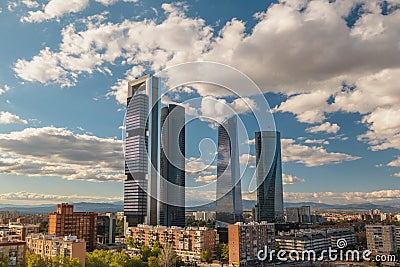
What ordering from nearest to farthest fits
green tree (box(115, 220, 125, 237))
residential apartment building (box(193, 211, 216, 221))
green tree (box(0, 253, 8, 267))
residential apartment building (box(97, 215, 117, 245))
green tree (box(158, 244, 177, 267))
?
A: green tree (box(0, 253, 8, 267))
green tree (box(158, 244, 177, 267))
residential apartment building (box(97, 215, 117, 245))
green tree (box(115, 220, 125, 237))
residential apartment building (box(193, 211, 216, 221))

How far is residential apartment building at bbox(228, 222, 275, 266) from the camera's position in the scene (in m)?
11.3

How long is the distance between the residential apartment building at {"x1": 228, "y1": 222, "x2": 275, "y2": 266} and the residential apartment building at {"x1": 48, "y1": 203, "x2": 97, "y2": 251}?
452 centimetres

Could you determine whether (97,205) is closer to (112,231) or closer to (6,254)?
(112,231)

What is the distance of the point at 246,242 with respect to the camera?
11688mm

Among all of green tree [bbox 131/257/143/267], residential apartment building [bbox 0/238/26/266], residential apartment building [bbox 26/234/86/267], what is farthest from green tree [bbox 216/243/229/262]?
residential apartment building [bbox 0/238/26/266]

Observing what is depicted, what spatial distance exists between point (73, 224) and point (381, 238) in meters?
10.5

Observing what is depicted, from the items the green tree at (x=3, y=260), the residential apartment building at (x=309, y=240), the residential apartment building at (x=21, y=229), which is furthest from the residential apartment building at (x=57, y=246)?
the residential apartment building at (x=309, y=240)

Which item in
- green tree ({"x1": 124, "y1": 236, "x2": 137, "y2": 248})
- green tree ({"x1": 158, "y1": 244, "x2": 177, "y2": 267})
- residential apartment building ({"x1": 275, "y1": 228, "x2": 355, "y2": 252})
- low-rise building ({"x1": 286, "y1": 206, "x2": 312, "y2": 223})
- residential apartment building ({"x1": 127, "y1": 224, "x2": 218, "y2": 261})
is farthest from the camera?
low-rise building ({"x1": 286, "y1": 206, "x2": 312, "y2": 223})

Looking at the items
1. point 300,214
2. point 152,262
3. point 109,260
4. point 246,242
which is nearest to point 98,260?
point 109,260

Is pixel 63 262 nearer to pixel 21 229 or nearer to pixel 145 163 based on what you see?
pixel 21 229

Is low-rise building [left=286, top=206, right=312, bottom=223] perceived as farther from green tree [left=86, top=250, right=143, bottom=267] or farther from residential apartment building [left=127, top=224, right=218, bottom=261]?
green tree [left=86, top=250, right=143, bottom=267]

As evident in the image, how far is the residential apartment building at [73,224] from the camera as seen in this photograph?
12.3 metres

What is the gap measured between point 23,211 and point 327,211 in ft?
75.0

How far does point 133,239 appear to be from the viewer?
14375 millimetres
